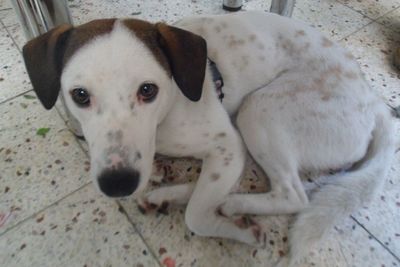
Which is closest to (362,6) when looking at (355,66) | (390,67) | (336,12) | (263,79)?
(336,12)

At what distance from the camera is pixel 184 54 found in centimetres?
88

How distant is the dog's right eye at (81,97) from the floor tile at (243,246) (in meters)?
0.45

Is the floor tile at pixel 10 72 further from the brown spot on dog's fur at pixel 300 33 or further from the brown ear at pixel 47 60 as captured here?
the brown spot on dog's fur at pixel 300 33

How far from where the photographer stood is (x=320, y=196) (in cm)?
110

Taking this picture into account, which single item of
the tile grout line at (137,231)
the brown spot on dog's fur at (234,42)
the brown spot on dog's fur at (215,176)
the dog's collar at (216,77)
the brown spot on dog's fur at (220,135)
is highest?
the brown spot on dog's fur at (234,42)

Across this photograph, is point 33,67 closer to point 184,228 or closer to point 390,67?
point 184,228

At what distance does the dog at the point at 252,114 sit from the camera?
2.89 ft

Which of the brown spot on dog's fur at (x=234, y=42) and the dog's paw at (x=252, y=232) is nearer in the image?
the dog's paw at (x=252, y=232)

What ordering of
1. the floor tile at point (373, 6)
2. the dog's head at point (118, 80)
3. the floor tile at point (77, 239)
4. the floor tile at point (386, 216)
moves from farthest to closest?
the floor tile at point (373, 6)
the floor tile at point (386, 216)
the floor tile at point (77, 239)
the dog's head at point (118, 80)

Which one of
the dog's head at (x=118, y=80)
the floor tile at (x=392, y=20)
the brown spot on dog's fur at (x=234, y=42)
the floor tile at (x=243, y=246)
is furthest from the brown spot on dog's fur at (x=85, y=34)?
the floor tile at (x=392, y=20)

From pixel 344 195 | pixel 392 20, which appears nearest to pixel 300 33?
pixel 344 195

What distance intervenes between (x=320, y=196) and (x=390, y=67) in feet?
3.25

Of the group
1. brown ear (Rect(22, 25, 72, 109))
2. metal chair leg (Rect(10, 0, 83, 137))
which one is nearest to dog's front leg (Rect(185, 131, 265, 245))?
brown ear (Rect(22, 25, 72, 109))

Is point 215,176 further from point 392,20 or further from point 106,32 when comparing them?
point 392,20
